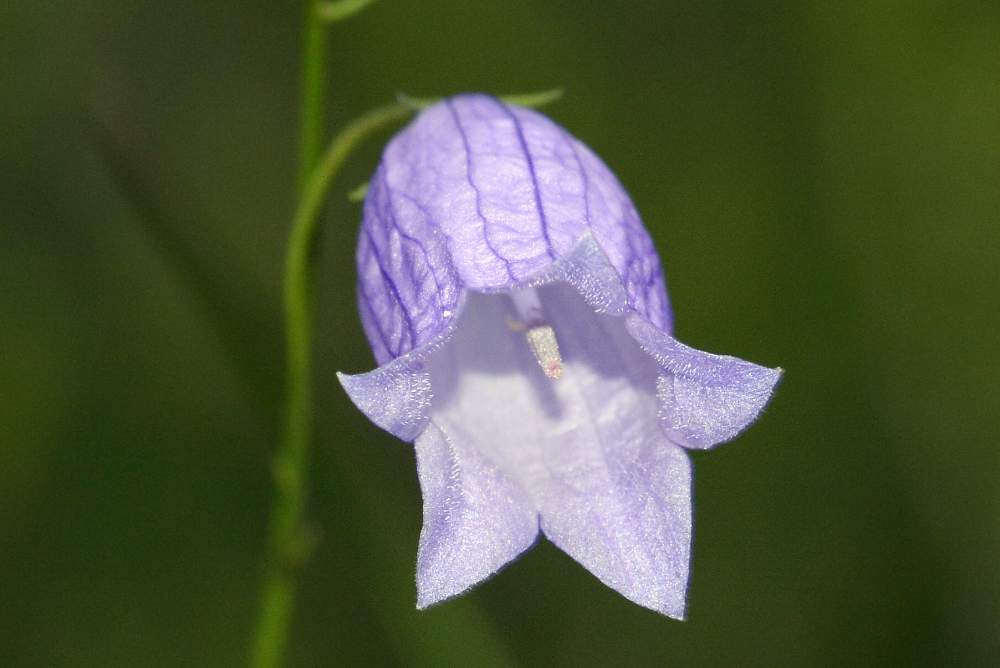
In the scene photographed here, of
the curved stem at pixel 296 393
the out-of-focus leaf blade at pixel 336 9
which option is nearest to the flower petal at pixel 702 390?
the curved stem at pixel 296 393

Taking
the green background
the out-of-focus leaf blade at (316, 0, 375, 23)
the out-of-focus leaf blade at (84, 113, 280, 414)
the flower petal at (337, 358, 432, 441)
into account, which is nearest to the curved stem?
the out-of-focus leaf blade at (316, 0, 375, 23)

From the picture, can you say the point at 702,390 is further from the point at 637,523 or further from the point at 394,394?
the point at 394,394

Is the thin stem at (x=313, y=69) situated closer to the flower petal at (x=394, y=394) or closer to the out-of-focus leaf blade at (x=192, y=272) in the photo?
the flower petal at (x=394, y=394)

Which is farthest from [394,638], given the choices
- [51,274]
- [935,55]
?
[935,55]

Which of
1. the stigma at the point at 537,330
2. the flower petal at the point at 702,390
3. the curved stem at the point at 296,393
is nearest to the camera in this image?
the flower petal at the point at 702,390

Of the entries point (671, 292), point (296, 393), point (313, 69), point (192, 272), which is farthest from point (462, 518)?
point (671, 292)

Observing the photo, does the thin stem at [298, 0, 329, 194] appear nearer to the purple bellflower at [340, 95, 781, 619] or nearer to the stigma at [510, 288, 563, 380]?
the purple bellflower at [340, 95, 781, 619]
